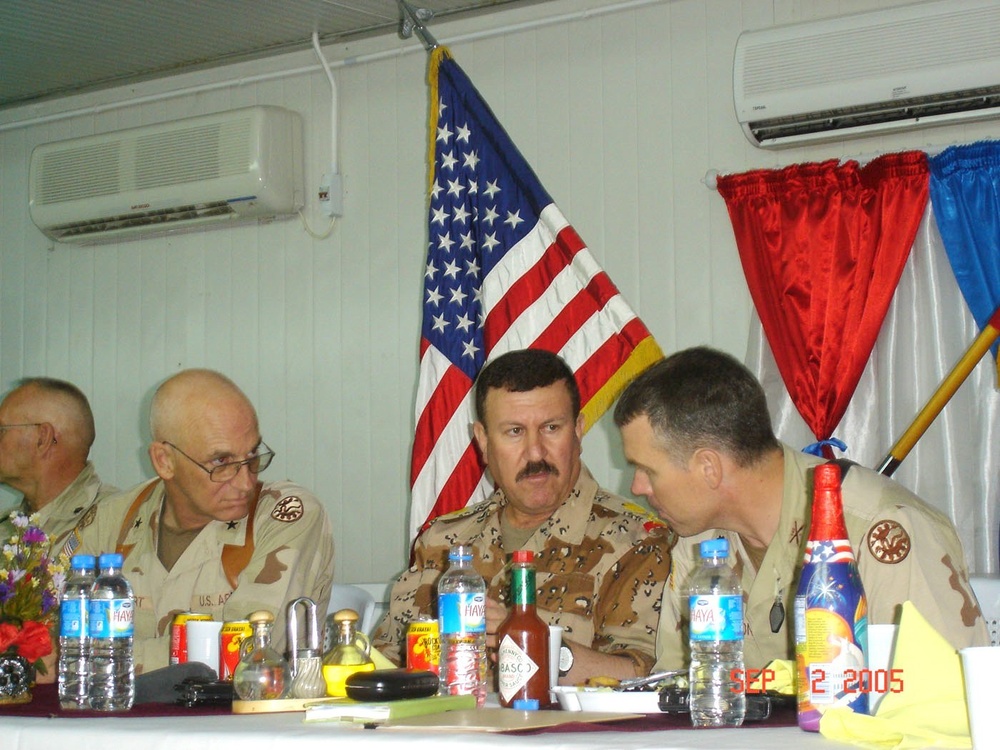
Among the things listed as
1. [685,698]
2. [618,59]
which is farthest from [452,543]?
[618,59]

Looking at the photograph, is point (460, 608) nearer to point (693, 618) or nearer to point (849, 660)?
point (693, 618)

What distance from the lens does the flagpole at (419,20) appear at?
4.53m

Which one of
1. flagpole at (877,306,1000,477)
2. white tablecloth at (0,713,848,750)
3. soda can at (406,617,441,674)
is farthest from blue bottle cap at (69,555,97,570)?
flagpole at (877,306,1000,477)

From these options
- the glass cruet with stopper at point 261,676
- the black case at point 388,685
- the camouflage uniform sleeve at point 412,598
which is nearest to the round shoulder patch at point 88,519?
the camouflage uniform sleeve at point 412,598

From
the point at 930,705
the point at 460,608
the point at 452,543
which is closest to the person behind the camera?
Answer: the point at 930,705

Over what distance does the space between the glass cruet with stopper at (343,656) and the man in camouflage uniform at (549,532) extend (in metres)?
0.62

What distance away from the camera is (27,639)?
6.64 ft

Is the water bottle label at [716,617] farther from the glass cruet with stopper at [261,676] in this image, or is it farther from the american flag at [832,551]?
the glass cruet with stopper at [261,676]

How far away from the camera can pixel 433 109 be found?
4406mm

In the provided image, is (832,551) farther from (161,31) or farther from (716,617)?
(161,31)

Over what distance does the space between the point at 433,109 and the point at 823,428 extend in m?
1.74

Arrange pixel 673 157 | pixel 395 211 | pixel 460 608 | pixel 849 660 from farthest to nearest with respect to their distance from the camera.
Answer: pixel 395 211 < pixel 673 157 < pixel 460 608 < pixel 849 660

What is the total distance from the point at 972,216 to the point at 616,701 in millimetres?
2709

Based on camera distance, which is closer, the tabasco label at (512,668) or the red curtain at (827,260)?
the tabasco label at (512,668)
